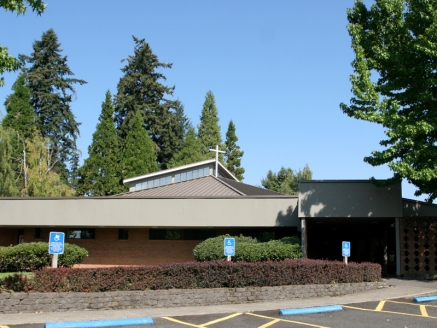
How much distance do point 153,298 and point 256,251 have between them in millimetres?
7682

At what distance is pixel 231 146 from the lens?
222ft

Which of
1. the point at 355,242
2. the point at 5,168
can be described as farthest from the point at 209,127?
the point at 355,242

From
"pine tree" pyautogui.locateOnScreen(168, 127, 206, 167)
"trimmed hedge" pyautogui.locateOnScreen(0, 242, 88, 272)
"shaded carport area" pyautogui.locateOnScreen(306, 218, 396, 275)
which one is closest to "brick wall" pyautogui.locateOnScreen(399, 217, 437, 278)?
"shaded carport area" pyautogui.locateOnScreen(306, 218, 396, 275)

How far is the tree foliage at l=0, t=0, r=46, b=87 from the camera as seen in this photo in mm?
12922

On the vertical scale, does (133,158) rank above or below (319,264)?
above

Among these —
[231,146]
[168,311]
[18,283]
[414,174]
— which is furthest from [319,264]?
[231,146]

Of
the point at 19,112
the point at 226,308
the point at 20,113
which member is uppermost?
the point at 19,112

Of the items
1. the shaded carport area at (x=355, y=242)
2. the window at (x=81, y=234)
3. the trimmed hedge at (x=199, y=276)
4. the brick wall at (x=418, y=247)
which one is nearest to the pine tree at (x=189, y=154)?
the shaded carport area at (x=355, y=242)

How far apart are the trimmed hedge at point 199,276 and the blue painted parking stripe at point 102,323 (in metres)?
2.87

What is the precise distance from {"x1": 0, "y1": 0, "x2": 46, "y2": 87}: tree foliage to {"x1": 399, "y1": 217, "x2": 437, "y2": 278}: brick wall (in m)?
16.6

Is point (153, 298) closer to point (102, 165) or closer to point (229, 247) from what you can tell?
point (229, 247)

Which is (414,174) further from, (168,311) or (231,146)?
(231,146)

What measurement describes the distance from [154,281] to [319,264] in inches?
227

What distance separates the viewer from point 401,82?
20688mm
